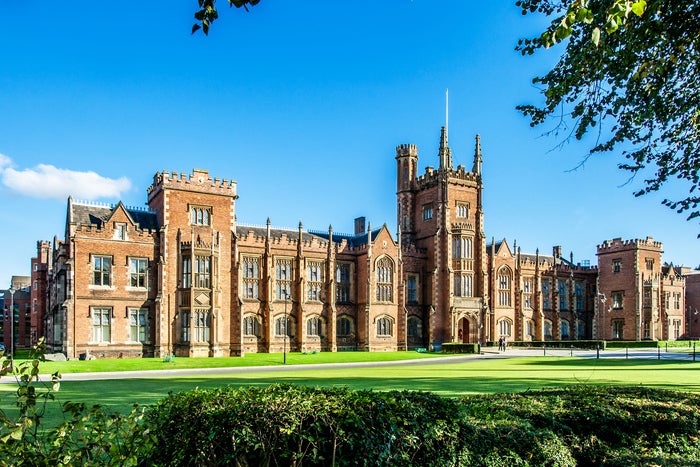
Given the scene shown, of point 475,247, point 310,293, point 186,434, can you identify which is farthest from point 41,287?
point 186,434

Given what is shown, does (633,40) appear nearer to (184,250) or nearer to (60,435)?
(60,435)

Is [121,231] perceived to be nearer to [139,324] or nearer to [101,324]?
[101,324]

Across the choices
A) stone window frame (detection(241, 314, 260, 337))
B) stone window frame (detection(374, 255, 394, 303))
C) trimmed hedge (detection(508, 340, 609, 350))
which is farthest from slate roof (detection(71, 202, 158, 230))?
trimmed hedge (detection(508, 340, 609, 350))

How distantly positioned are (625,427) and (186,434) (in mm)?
7308

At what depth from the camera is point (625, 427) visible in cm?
1021

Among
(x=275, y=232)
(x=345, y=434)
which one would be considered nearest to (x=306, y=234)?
(x=275, y=232)

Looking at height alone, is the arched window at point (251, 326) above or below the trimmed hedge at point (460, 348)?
above

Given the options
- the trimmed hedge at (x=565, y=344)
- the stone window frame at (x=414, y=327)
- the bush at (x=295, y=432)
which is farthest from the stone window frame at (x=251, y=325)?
the bush at (x=295, y=432)

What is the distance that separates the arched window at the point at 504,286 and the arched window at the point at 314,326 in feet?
74.9

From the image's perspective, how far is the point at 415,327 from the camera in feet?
198

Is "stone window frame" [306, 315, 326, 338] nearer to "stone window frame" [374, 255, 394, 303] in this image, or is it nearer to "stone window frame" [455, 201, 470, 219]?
"stone window frame" [374, 255, 394, 303]

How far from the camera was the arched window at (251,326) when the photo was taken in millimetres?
50188

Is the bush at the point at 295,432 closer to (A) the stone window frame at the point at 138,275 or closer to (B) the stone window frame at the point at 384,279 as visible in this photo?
(A) the stone window frame at the point at 138,275

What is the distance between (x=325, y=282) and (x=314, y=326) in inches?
159
